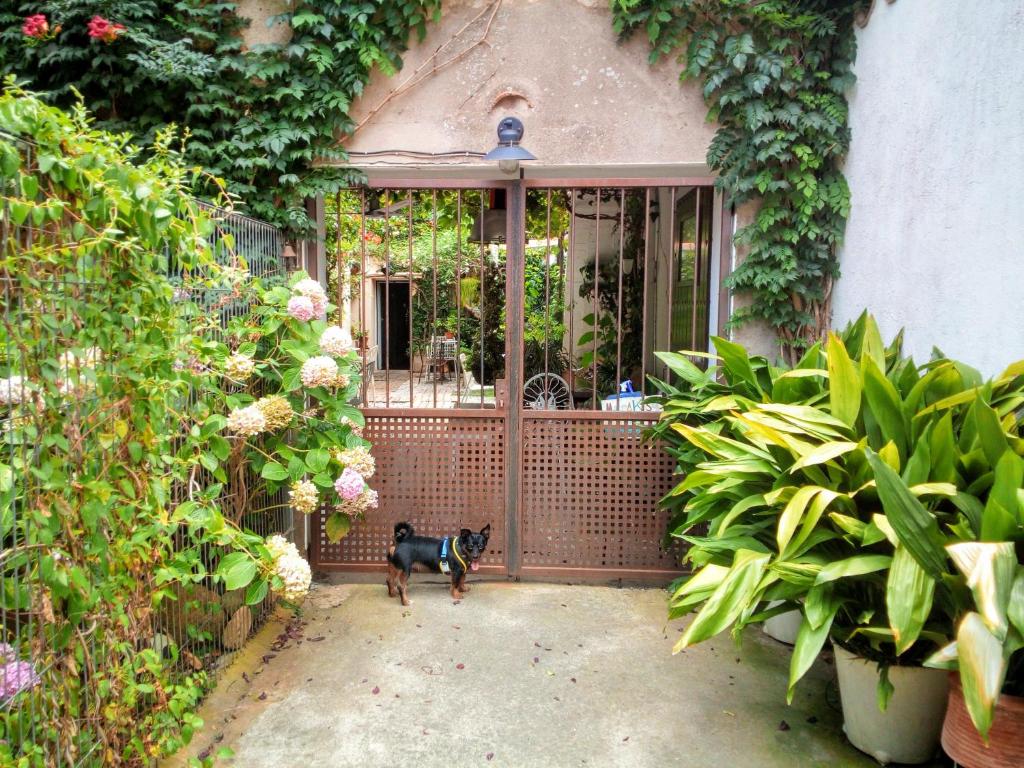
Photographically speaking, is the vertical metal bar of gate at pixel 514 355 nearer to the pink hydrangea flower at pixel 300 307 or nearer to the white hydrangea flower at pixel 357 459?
the white hydrangea flower at pixel 357 459

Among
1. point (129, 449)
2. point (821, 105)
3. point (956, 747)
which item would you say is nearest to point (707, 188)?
point (821, 105)

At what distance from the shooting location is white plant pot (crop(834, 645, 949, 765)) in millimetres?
2484

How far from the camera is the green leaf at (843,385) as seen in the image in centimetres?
248

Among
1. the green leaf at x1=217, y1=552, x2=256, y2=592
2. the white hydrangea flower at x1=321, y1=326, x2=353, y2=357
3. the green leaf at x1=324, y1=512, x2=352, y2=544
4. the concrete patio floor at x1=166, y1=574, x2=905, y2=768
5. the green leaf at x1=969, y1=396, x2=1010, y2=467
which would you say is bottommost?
the concrete patio floor at x1=166, y1=574, x2=905, y2=768

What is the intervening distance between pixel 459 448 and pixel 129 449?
249 cm

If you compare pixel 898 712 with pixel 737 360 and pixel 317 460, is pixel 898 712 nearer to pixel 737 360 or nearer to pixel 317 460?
pixel 737 360

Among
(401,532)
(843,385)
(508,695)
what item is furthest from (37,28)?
(843,385)

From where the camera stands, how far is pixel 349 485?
133 inches

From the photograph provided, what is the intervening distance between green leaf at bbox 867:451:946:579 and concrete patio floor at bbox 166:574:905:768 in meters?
1.13

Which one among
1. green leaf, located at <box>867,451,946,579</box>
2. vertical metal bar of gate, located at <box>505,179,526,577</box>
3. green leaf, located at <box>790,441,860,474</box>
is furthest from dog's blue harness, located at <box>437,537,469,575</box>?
green leaf, located at <box>867,451,946,579</box>

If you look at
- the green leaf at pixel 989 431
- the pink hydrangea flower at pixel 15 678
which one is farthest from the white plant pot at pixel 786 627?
the pink hydrangea flower at pixel 15 678

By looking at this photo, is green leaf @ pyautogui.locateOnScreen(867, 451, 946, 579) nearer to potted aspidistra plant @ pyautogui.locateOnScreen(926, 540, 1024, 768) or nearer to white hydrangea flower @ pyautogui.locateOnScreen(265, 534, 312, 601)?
potted aspidistra plant @ pyautogui.locateOnScreen(926, 540, 1024, 768)

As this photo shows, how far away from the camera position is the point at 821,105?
12.6 feet

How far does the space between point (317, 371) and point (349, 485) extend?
0.59 meters
